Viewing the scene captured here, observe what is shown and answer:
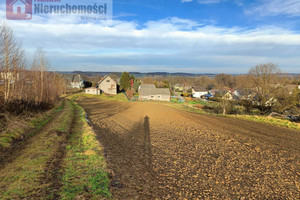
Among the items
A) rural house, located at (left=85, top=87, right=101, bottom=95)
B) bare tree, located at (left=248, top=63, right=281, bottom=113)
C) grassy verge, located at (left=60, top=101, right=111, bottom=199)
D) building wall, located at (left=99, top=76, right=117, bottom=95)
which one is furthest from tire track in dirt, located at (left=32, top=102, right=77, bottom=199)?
building wall, located at (left=99, top=76, right=117, bottom=95)

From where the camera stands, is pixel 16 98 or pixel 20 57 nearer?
pixel 16 98

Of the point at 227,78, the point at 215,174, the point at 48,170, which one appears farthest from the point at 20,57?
the point at 227,78

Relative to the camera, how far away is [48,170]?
631 cm

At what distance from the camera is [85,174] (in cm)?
621

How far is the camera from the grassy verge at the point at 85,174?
509 centimetres

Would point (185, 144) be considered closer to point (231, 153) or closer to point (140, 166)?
point (231, 153)

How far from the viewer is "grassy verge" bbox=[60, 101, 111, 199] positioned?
5.09 metres

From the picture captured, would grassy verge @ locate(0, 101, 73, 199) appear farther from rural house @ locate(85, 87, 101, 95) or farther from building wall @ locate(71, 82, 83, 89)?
building wall @ locate(71, 82, 83, 89)

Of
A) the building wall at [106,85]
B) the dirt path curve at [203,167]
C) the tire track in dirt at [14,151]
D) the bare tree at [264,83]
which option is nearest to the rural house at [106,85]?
the building wall at [106,85]

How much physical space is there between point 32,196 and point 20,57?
17736mm

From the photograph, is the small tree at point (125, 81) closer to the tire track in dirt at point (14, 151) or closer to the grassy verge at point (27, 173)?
the tire track in dirt at point (14, 151)

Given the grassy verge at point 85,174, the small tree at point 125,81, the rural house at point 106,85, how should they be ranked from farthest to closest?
the small tree at point 125,81 → the rural house at point 106,85 → the grassy verge at point 85,174

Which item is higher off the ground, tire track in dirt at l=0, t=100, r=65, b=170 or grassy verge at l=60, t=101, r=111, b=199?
grassy verge at l=60, t=101, r=111, b=199

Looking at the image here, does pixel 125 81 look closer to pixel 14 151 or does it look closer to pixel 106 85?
pixel 106 85
